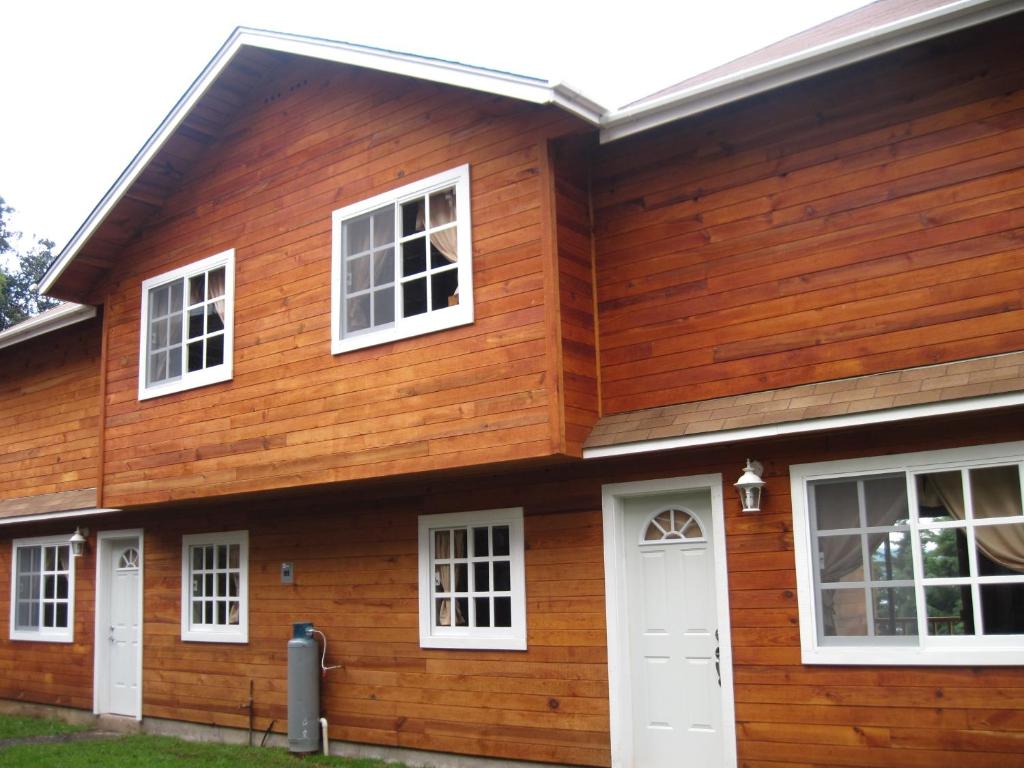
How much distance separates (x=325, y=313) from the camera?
9953 millimetres

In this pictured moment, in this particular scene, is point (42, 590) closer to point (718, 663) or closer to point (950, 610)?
point (718, 663)

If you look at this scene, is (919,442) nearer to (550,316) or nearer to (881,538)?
(881,538)

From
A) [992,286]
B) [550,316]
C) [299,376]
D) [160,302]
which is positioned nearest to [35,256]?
[160,302]

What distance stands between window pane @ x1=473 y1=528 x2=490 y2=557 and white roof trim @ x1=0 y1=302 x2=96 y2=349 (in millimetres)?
6479

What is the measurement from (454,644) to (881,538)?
3981 mm

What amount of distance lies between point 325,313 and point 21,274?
112 ft

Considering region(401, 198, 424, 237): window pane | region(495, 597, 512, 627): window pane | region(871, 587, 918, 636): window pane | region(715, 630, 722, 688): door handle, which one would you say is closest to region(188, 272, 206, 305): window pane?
region(401, 198, 424, 237): window pane

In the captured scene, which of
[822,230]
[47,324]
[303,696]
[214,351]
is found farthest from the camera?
[47,324]

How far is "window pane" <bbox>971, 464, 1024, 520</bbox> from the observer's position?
22.1 feet

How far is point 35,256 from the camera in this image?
1614 inches

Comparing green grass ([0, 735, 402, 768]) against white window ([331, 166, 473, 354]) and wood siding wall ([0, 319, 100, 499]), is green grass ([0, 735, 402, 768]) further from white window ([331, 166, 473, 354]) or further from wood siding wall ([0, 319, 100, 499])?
white window ([331, 166, 473, 354])

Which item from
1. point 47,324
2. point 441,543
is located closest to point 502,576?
point 441,543

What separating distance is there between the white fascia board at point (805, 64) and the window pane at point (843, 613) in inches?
142

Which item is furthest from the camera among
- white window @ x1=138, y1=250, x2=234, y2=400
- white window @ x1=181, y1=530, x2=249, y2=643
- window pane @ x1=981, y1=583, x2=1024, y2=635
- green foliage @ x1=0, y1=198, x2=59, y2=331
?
green foliage @ x1=0, y1=198, x2=59, y2=331
